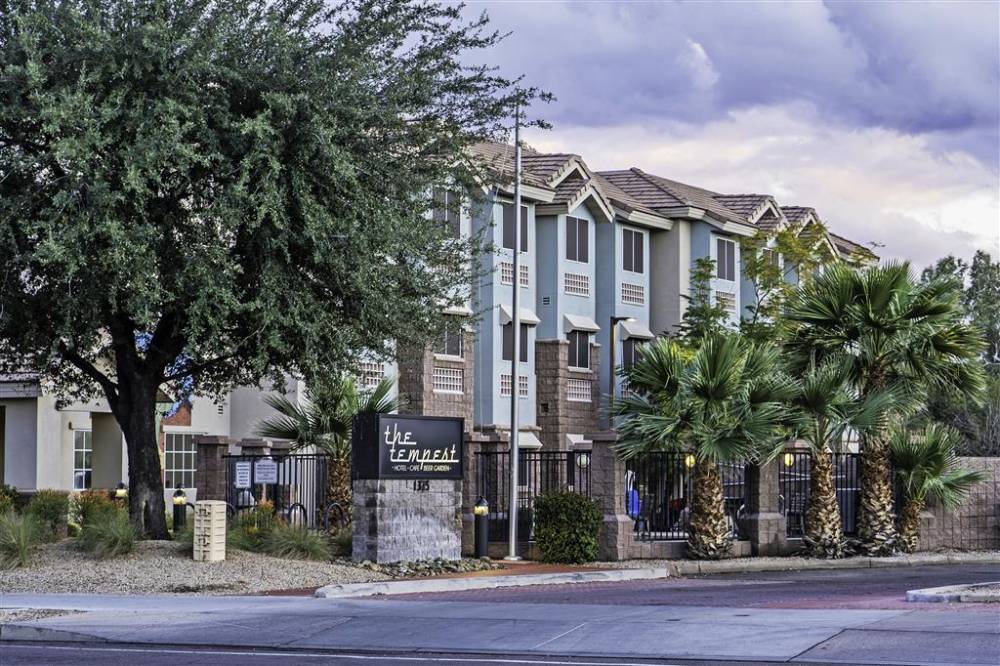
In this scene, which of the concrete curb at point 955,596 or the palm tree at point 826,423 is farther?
the palm tree at point 826,423

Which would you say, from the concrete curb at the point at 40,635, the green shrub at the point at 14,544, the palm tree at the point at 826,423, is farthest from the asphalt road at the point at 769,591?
the green shrub at the point at 14,544

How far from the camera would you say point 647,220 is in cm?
5350

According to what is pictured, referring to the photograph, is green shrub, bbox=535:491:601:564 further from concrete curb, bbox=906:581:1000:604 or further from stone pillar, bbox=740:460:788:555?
concrete curb, bbox=906:581:1000:604

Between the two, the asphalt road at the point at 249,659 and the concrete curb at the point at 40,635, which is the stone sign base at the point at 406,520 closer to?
the concrete curb at the point at 40,635

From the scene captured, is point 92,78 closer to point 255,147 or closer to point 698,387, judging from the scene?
point 255,147

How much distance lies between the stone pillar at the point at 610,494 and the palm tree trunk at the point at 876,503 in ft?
16.1

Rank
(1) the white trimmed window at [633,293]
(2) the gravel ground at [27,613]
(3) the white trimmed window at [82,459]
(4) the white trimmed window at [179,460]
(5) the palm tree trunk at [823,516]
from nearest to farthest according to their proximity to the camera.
→ (2) the gravel ground at [27,613], (5) the palm tree trunk at [823,516], (3) the white trimmed window at [82,459], (4) the white trimmed window at [179,460], (1) the white trimmed window at [633,293]

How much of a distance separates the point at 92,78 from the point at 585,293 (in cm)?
3230

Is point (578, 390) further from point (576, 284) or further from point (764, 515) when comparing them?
point (764, 515)

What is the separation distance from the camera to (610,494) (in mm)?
26234

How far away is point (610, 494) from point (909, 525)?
22.2 feet

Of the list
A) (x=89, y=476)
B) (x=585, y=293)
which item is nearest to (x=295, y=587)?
(x=89, y=476)

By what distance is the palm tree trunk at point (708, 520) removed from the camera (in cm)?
2688

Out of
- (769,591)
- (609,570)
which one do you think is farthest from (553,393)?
(769,591)
